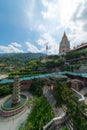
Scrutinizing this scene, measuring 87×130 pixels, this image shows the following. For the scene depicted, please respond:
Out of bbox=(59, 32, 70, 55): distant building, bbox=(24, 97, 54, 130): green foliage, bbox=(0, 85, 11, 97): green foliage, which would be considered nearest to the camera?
bbox=(24, 97, 54, 130): green foliage

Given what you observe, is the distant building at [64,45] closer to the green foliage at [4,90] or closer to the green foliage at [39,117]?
the green foliage at [4,90]

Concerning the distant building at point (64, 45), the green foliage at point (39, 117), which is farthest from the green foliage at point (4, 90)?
the distant building at point (64, 45)

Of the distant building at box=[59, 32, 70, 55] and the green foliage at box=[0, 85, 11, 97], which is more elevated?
the distant building at box=[59, 32, 70, 55]

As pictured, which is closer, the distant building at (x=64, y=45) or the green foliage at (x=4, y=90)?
the green foliage at (x=4, y=90)

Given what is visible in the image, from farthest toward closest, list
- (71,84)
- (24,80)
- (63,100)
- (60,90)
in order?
(24,80) → (71,84) → (60,90) → (63,100)

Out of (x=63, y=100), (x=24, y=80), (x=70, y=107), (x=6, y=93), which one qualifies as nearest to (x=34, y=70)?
(x=24, y=80)

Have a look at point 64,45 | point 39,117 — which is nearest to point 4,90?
point 39,117

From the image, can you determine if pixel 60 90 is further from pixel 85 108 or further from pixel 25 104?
pixel 25 104

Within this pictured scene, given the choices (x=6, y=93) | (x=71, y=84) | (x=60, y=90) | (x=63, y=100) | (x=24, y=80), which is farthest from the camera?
(x=24, y=80)

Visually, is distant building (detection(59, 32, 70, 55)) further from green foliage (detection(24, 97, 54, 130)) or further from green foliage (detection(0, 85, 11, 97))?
green foliage (detection(24, 97, 54, 130))

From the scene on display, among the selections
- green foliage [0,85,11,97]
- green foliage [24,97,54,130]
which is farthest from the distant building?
green foliage [24,97,54,130]

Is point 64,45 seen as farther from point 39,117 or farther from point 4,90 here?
point 39,117
